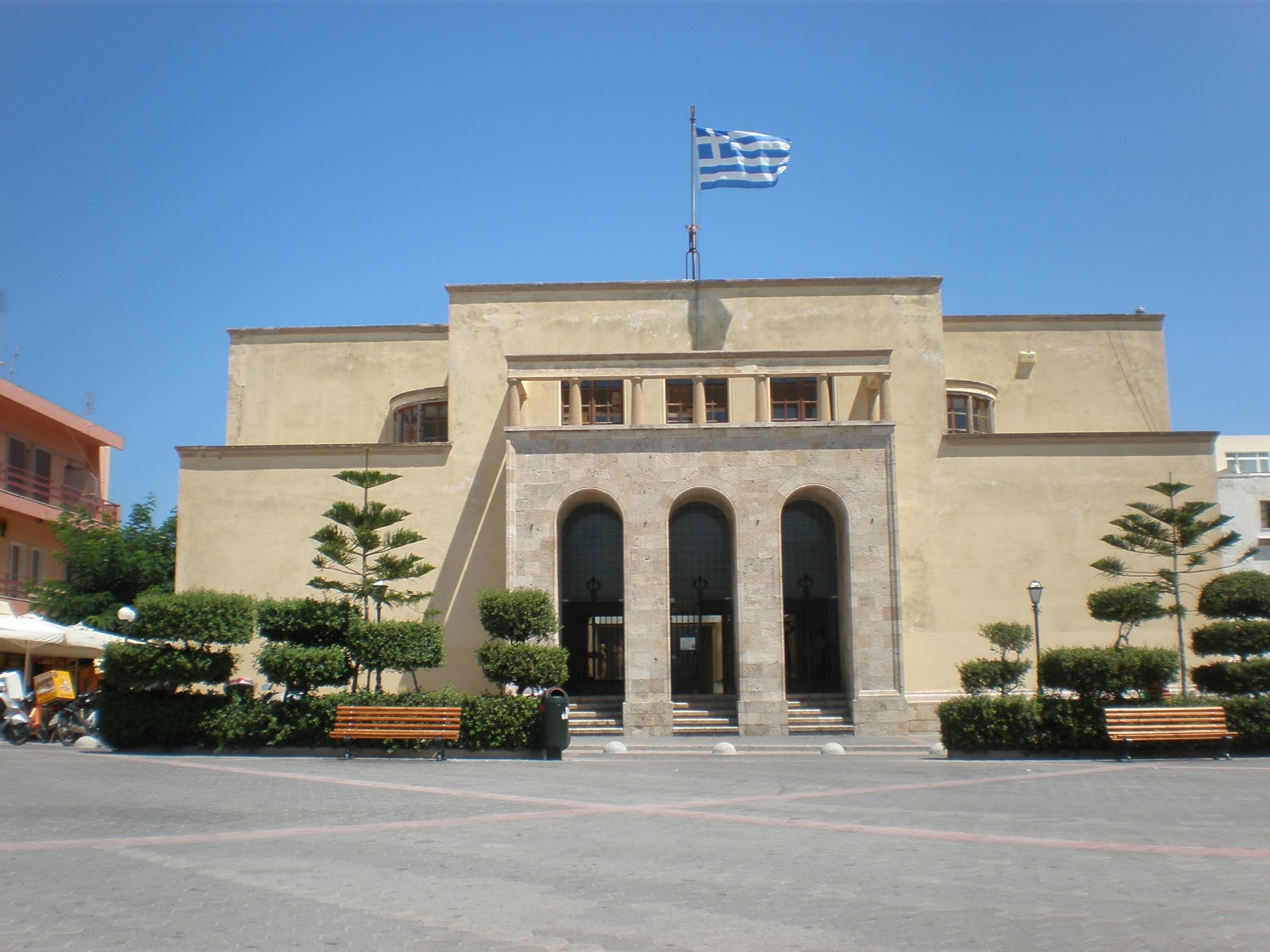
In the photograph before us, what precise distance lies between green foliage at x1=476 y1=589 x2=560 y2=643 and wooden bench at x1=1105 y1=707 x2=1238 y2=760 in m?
10.9

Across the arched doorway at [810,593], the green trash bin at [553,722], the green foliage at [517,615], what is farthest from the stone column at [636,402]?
the green trash bin at [553,722]

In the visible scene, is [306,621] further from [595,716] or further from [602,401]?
[602,401]

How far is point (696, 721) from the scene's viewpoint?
89.8 feet

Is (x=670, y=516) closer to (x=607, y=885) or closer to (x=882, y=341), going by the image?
(x=882, y=341)

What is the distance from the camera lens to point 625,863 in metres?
9.27

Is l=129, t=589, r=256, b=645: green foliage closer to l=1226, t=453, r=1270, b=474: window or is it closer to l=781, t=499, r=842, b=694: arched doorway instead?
l=781, t=499, r=842, b=694: arched doorway

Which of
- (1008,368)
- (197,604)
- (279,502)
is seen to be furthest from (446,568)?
(1008,368)

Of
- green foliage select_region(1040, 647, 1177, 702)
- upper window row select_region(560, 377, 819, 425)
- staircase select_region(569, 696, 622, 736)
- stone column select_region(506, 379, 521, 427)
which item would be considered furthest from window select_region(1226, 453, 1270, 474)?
stone column select_region(506, 379, 521, 427)

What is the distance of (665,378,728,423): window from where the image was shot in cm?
3138

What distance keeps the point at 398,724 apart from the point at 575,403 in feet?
36.7

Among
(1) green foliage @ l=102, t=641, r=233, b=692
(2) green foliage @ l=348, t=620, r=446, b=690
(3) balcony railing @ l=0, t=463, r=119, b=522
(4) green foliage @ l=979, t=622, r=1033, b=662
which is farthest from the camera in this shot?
(3) balcony railing @ l=0, t=463, r=119, b=522

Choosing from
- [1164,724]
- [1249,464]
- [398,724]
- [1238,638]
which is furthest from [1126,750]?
[1249,464]

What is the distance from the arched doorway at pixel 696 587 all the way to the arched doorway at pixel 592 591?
1.42m

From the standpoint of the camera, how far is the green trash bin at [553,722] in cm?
2012
